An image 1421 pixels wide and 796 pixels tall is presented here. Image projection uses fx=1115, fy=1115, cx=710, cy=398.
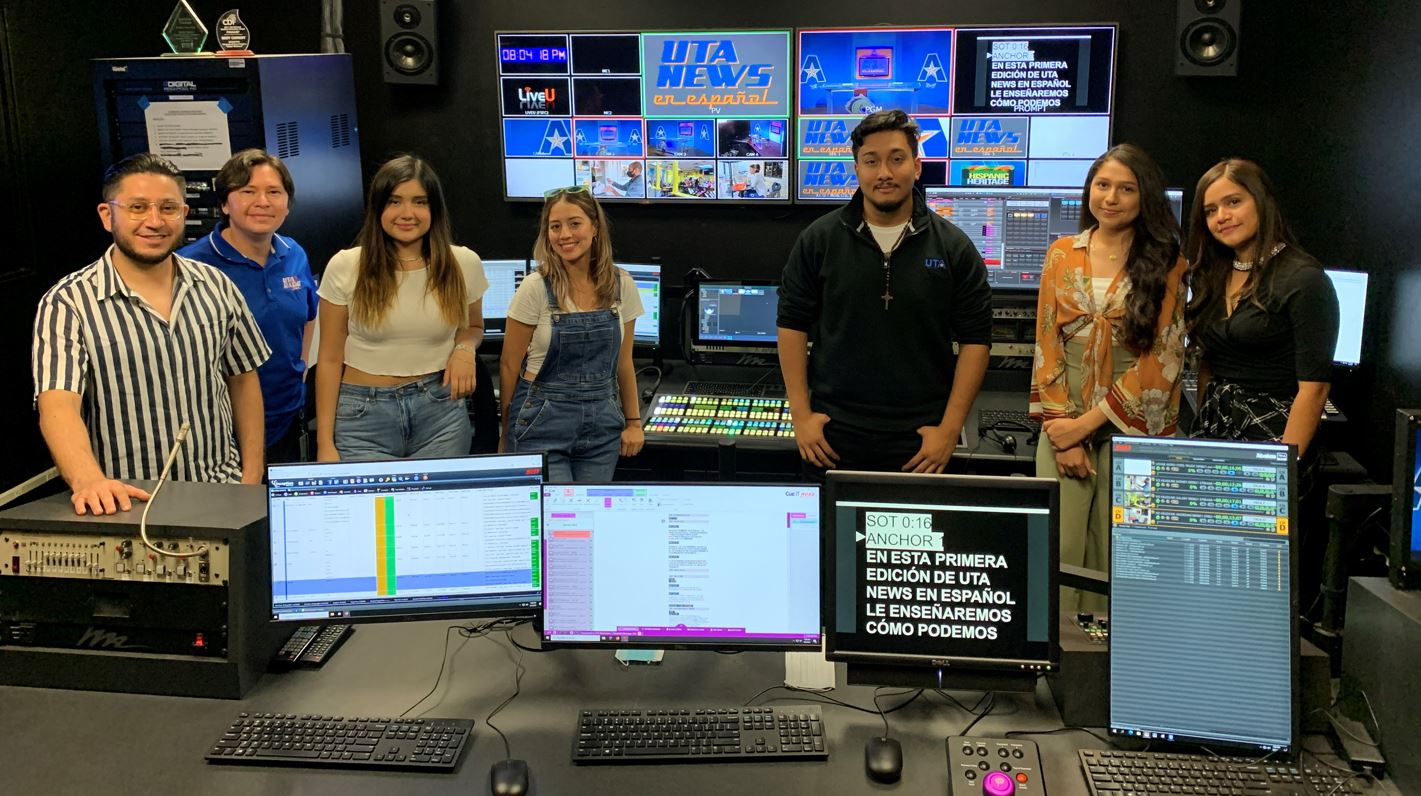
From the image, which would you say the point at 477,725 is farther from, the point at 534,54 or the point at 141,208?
the point at 534,54

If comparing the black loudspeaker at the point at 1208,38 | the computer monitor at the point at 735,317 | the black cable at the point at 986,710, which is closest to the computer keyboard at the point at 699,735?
the black cable at the point at 986,710

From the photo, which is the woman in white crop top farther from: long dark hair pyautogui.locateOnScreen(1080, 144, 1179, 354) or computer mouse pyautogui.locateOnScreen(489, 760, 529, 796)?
long dark hair pyautogui.locateOnScreen(1080, 144, 1179, 354)

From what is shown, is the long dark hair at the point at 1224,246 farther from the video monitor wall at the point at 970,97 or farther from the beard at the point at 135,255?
the beard at the point at 135,255

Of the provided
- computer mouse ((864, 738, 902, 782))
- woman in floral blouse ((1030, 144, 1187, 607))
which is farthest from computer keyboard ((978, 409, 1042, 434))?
computer mouse ((864, 738, 902, 782))

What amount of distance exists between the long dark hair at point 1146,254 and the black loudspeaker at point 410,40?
2.84 meters

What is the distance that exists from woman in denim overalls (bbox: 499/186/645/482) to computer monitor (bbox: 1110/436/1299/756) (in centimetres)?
170

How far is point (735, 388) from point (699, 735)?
2.43 metres

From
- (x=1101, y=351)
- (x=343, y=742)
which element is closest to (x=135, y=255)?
(x=343, y=742)

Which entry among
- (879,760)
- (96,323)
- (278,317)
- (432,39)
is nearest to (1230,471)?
(879,760)

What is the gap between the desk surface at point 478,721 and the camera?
1.79 meters

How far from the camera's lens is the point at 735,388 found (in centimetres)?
424

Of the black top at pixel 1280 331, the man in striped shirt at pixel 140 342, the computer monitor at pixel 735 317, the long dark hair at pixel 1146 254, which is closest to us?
the man in striped shirt at pixel 140 342

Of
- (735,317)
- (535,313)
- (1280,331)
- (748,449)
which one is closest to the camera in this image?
(1280,331)

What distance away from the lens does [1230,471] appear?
1.85m
